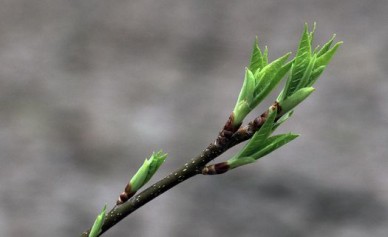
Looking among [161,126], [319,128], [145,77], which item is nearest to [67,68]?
[145,77]

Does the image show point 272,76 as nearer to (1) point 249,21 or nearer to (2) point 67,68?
(2) point 67,68

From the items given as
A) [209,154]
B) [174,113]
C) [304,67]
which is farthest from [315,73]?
[174,113]

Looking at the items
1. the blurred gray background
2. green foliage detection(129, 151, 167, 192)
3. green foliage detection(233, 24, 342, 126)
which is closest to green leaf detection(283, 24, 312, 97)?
green foliage detection(233, 24, 342, 126)

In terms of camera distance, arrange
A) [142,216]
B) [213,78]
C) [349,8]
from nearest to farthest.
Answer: [142,216], [213,78], [349,8]

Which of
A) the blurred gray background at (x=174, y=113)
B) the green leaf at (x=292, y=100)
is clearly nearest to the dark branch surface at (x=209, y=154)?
the green leaf at (x=292, y=100)

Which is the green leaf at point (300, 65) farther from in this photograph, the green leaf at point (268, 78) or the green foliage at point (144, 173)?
the green foliage at point (144, 173)

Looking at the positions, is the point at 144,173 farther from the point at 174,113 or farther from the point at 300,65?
the point at 174,113
